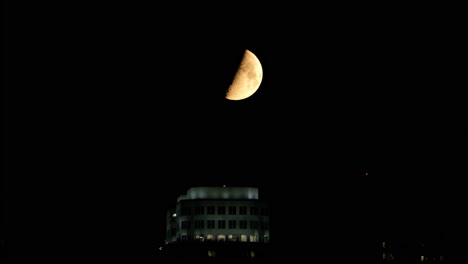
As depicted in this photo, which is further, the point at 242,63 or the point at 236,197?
the point at 236,197

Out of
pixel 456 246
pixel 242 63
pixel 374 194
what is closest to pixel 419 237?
pixel 456 246

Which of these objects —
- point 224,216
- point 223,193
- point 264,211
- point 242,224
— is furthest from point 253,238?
point 223,193

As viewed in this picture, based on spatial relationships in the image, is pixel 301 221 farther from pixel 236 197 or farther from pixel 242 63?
pixel 242 63

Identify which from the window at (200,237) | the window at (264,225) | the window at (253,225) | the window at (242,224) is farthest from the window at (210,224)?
the window at (264,225)

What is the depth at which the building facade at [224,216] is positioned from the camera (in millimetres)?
112812

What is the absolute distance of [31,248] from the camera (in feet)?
293

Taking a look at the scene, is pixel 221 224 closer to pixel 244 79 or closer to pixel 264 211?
pixel 264 211

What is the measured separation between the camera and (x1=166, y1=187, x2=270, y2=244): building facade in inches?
4441

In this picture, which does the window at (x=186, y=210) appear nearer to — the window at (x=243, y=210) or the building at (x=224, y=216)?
the building at (x=224, y=216)

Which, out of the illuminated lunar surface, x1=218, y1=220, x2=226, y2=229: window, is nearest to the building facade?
x1=218, y1=220, x2=226, y2=229: window

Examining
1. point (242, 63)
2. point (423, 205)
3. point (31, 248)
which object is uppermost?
point (242, 63)

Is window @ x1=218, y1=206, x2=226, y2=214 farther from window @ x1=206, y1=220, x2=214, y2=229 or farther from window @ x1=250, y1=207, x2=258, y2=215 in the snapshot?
window @ x1=250, y1=207, x2=258, y2=215

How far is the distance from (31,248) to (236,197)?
1413 inches

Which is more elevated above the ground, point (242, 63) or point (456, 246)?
point (242, 63)
